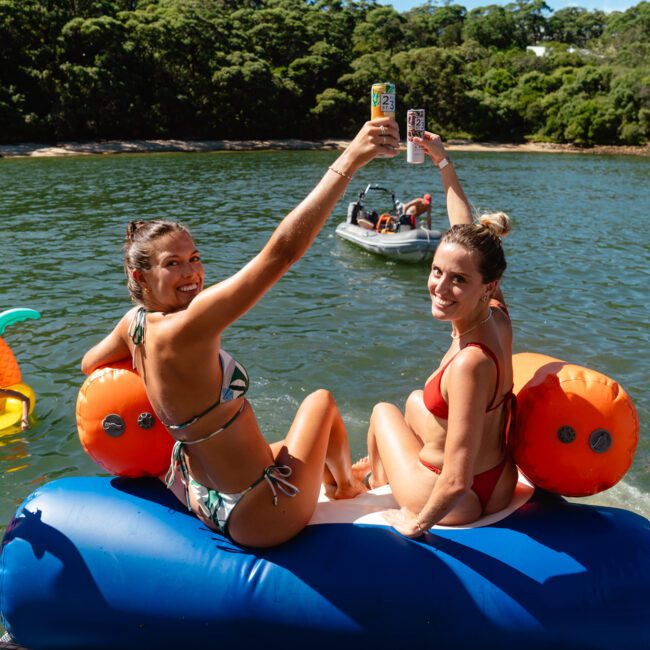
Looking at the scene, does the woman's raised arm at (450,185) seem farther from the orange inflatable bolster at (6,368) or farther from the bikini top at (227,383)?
the orange inflatable bolster at (6,368)

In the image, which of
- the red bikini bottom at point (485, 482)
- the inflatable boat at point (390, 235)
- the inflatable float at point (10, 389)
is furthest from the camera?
the inflatable boat at point (390, 235)

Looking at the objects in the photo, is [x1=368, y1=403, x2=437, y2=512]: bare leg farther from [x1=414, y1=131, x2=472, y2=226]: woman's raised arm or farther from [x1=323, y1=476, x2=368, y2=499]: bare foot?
[x1=414, y1=131, x2=472, y2=226]: woman's raised arm

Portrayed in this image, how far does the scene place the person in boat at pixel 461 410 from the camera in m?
2.61

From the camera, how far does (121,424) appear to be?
3.13 metres

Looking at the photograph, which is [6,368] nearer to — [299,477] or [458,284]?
[299,477]

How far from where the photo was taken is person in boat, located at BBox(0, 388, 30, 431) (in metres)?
5.66

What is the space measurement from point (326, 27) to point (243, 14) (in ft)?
28.5

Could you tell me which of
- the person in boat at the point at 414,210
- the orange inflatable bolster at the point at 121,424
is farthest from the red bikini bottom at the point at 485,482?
the person in boat at the point at 414,210

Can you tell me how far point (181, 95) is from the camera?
49656 mm

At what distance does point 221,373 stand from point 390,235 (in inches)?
423

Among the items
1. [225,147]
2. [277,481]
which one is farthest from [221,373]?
[225,147]

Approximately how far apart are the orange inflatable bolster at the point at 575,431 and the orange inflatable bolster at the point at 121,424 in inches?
64.7

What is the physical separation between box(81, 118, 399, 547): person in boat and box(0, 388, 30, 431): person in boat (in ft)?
9.76

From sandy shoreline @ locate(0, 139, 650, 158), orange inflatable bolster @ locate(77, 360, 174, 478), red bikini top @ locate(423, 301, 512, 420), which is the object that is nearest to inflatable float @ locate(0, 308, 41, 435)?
orange inflatable bolster @ locate(77, 360, 174, 478)
